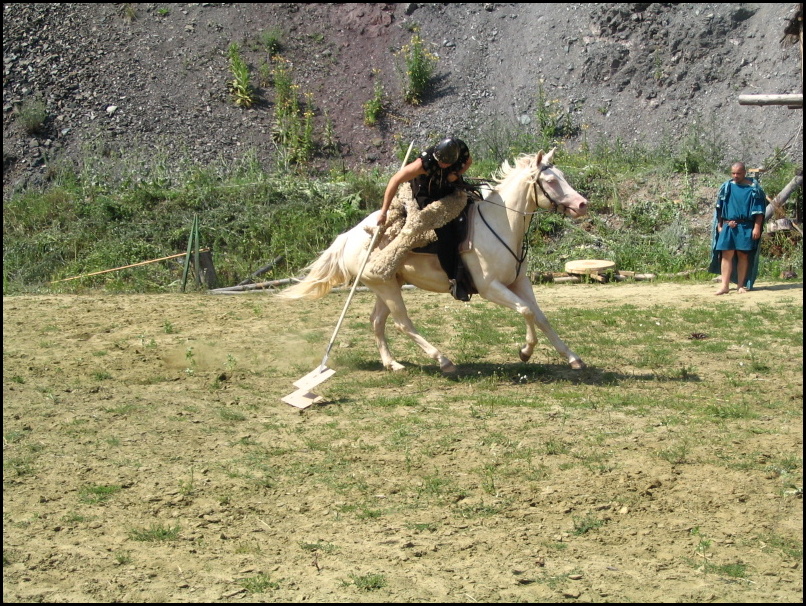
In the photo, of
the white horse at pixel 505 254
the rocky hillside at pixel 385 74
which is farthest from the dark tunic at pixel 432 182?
the rocky hillside at pixel 385 74

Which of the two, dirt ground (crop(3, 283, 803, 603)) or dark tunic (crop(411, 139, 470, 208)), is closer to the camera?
dirt ground (crop(3, 283, 803, 603))

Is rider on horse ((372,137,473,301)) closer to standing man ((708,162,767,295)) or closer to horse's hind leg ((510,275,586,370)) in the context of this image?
horse's hind leg ((510,275,586,370))

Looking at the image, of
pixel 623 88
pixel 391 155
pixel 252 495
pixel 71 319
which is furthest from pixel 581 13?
pixel 252 495

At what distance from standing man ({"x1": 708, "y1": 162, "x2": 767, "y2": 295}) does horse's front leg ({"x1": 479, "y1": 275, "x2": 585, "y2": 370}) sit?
518 centimetres

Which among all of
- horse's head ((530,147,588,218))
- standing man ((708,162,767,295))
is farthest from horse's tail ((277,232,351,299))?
standing man ((708,162,767,295))

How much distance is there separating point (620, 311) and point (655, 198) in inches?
258

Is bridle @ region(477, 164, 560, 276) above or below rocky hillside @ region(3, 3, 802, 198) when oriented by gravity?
below

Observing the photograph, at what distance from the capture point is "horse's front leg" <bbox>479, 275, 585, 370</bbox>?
8.83 m

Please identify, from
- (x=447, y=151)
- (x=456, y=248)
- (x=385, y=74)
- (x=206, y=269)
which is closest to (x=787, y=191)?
(x=456, y=248)

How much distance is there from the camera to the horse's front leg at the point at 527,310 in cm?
883

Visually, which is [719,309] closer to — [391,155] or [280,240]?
[280,240]

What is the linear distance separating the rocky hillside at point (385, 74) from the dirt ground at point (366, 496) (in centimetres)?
1397

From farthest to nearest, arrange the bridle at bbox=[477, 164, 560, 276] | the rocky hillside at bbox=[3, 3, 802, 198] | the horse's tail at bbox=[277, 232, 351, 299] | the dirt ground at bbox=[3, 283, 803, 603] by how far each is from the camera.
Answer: the rocky hillside at bbox=[3, 3, 802, 198], the horse's tail at bbox=[277, 232, 351, 299], the bridle at bbox=[477, 164, 560, 276], the dirt ground at bbox=[3, 283, 803, 603]

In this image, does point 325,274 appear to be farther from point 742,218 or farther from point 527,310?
point 742,218
